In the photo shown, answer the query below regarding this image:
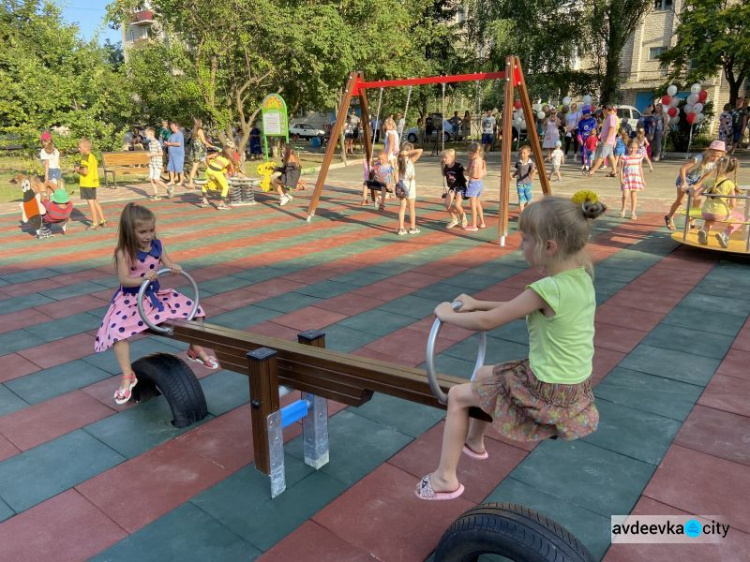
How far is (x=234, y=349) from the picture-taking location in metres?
3.03

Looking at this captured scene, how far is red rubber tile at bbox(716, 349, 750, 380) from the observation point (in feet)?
13.5

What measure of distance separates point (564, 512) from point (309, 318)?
3.27m

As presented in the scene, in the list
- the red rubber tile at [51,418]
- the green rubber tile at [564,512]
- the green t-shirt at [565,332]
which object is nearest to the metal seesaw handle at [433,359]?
the green t-shirt at [565,332]

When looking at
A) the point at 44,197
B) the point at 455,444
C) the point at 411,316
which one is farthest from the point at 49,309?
the point at 455,444

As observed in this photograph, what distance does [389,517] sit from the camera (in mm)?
2691

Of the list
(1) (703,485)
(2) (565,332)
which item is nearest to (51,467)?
(2) (565,332)

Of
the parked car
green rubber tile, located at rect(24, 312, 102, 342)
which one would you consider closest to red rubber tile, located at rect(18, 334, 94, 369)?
green rubber tile, located at rect(24, 312, 102, 342)

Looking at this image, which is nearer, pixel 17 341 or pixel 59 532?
pixel 59 532

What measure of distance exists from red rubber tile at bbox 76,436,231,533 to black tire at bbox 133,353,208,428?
0.86ft

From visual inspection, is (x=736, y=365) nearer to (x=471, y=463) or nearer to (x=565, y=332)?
(x=471, y=463)

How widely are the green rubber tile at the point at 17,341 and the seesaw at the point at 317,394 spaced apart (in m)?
1.93

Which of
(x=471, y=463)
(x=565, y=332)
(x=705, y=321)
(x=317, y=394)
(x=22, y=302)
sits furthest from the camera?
(x=22, y=302)

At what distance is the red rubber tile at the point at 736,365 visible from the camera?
412 centimetres

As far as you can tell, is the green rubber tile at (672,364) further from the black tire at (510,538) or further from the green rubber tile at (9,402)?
the green rubber tile at (9,402)
